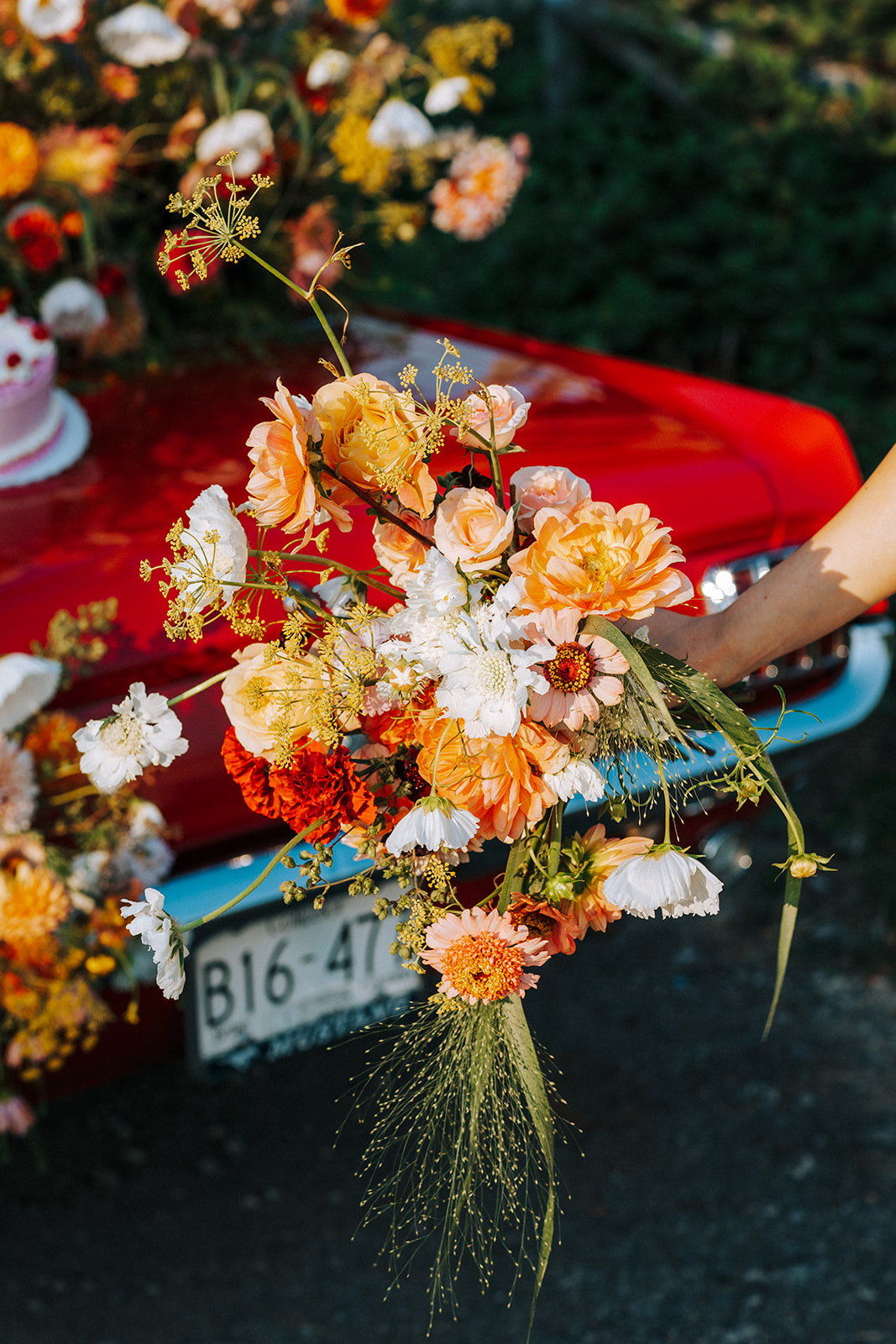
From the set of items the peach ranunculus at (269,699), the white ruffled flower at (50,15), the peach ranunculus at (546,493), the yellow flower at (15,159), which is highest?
the white ruffled flower at (50,15)

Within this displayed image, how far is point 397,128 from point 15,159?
802mm

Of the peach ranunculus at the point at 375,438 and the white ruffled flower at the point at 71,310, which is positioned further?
the white ruffled flower at the point at 71,310

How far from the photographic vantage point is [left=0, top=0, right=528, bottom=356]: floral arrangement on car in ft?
8.20

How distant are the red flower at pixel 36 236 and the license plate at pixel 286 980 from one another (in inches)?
51.6

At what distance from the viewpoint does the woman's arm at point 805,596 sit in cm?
132

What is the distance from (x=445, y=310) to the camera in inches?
193

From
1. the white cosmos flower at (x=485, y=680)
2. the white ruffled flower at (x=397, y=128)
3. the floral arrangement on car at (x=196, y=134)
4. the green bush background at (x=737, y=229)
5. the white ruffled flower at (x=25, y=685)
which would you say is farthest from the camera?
the green bush background at (x=737, y=229)

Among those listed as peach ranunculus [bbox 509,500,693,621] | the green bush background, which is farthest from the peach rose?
Answer: the green bush background

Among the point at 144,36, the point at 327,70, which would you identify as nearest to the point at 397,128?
the point at 327,70

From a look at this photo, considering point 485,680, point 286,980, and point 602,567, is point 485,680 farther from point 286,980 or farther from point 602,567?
point 286,980

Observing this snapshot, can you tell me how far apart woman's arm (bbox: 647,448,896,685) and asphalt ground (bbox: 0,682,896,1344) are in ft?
3.37

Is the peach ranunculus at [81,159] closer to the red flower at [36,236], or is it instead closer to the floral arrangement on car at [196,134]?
the floral arrangement on car at [196,134]

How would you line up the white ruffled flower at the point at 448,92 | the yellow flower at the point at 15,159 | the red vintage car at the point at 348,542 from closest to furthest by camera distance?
1. the red vintage car at the point at 348,542
2. the yellow flower at the point at 15,159
3. the white ruffled flower at the point at 448,92

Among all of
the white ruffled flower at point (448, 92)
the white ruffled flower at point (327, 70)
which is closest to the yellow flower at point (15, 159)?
the white ruffled flower at point (327, 70)
